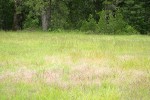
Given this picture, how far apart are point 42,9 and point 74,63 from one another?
29941 millimetres

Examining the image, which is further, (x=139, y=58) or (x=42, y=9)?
(x=42, y=9)

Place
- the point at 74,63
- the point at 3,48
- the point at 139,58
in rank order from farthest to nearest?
the point at 3,48 → the point at 139,58 → the point at 74,63

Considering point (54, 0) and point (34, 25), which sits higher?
point (54, 0)

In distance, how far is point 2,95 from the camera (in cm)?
1181

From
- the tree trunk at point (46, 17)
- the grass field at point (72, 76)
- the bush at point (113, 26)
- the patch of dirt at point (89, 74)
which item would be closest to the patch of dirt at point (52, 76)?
the grass field at point (72, 76)

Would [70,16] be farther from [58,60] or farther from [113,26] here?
[58,60]

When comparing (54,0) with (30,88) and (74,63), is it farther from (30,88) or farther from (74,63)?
(30,88)

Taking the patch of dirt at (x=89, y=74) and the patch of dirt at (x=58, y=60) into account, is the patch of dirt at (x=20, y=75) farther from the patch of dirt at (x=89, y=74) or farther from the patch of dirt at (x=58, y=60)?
the patch of dirt at (x=58, y=60)

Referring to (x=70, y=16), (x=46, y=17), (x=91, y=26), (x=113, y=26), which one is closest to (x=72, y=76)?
(x=113, y=26)

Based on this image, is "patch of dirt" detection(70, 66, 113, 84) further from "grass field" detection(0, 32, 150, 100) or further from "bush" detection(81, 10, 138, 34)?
"bush" detection(81, 10, 138, 34)

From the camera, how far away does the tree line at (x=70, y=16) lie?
47.5m

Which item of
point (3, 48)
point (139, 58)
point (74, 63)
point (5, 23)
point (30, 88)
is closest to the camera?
point (30, 88)

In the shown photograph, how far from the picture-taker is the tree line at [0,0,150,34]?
47.5m

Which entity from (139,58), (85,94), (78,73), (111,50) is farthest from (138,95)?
(111,50)
